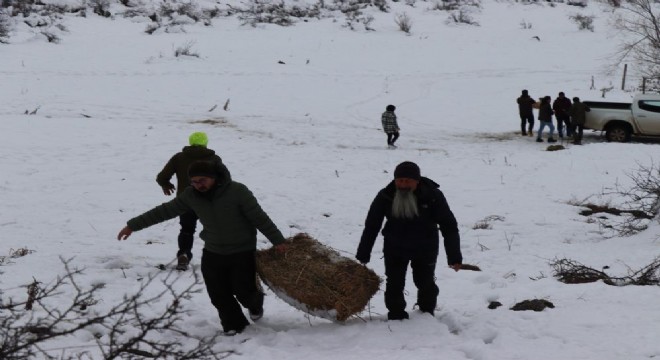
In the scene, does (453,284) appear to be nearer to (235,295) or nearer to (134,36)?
(235,295)

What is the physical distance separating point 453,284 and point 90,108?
1515 cm

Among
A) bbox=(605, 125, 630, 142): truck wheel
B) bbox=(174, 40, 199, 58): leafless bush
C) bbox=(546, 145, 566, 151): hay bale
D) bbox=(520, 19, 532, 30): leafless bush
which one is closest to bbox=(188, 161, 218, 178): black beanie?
bbox=(546, 145, 566, 151): hay bale

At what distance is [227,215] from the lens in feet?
17.8

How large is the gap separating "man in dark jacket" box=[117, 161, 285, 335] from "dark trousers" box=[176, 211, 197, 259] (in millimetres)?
1752

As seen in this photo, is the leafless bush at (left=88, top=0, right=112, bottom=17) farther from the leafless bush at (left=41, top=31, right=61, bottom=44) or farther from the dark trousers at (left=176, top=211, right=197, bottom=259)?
the dark trousers at (left=176, top=211, right=197, bottom=259)

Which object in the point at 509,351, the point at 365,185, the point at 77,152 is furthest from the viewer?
the point at 77,152

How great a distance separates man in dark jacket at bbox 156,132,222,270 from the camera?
7.40 meters

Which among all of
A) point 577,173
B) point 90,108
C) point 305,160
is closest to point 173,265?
point 305,160

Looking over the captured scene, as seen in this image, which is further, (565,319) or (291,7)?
(291,7)

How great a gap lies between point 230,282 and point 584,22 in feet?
113

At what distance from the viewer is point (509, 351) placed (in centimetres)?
496

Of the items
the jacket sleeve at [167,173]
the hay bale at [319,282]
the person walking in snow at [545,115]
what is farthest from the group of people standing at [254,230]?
the person walking in snow at [545,115]

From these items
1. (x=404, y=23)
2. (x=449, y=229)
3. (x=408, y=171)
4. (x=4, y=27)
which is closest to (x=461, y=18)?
(x=404, y=23)

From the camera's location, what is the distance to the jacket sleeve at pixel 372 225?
218 inches
